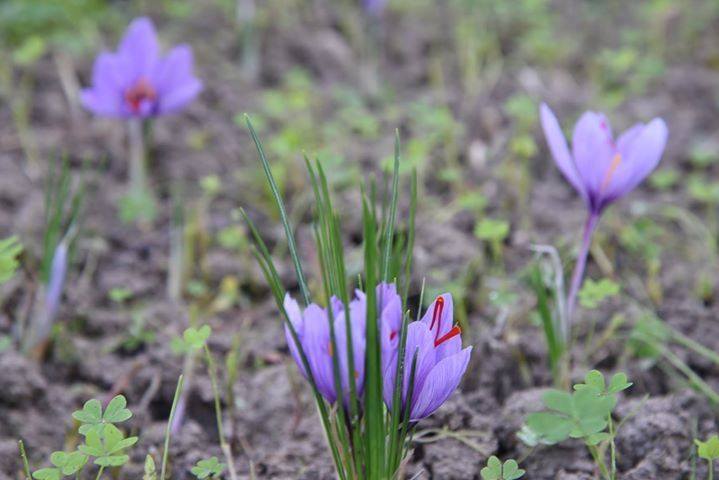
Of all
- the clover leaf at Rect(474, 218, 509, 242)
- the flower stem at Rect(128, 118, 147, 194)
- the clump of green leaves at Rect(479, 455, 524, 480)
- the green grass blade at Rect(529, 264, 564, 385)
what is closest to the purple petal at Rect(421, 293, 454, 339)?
the clump of green leaves at Rect(479, 455, 524, 480)

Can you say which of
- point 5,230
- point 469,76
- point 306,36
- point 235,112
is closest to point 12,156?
point 5,230

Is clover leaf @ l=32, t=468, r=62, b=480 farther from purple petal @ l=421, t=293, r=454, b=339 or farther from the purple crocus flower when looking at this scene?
the purple crocus flower

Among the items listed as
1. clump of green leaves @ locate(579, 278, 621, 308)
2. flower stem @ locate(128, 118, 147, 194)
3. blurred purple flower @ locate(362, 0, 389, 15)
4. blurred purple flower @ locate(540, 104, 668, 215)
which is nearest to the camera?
blurred purple flower @ locate(540, 104, 668, 215)

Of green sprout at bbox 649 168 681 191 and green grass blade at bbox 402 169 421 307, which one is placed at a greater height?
green grass blade at bbox 402 169 421 307

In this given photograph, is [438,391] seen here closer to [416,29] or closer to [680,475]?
[680,475]

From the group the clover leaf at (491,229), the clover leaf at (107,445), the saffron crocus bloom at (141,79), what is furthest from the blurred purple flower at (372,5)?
the clover leaf at (107,445)

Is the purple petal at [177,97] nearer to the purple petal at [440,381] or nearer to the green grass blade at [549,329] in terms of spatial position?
the green grass blade at [549,329]
